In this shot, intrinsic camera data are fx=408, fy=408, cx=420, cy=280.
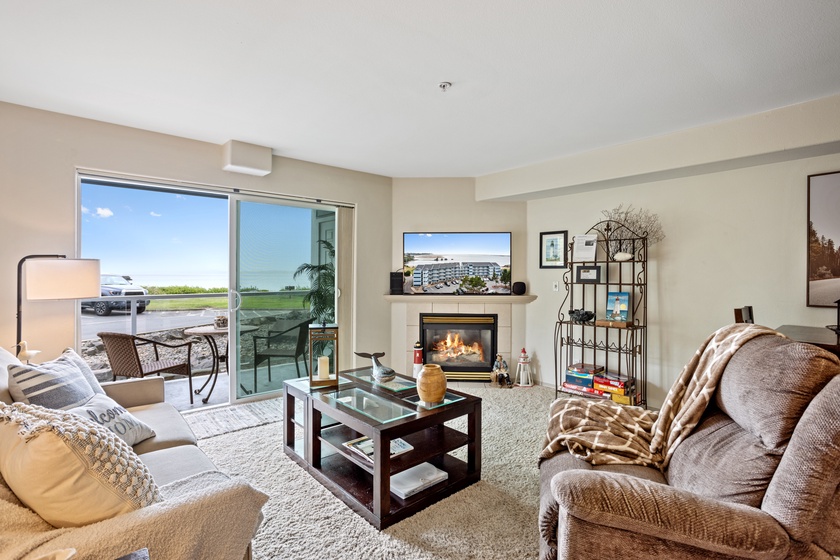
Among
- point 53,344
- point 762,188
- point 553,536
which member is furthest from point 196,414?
point 762,188

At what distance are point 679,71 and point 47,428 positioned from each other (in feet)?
10.4

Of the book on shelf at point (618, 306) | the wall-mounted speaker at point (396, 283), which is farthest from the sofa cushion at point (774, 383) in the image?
the wall-mounted speaker at point (396, 283)

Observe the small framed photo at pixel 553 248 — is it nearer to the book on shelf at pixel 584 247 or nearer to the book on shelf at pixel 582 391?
the book on shelf at pixel 584 247

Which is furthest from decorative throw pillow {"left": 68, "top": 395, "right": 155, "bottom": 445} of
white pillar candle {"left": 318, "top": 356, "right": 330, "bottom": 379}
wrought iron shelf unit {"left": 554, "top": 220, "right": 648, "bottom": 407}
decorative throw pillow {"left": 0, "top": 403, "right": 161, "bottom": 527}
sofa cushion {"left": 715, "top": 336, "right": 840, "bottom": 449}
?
wrought iron shelf unit {"left": 554, "top": 220, "right": 648, "bottom": 407}

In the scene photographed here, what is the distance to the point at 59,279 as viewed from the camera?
249cm

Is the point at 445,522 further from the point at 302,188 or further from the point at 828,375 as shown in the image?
the point at 302,188

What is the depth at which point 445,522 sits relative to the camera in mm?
2037

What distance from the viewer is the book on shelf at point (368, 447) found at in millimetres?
2192

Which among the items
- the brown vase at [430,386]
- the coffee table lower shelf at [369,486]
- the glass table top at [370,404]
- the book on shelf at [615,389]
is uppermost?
the brown vase at [430,386]

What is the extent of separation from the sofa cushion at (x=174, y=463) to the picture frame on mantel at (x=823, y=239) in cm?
397

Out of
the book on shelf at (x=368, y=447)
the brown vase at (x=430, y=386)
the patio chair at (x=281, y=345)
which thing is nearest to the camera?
the book on shelf at (x=368, y=447)

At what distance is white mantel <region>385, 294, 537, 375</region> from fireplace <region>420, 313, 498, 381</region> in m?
0.07

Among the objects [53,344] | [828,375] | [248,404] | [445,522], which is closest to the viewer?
[828,375]

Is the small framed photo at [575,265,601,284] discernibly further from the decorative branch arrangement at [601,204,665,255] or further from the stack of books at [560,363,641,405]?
the stack of books at [560,363,641,405]
